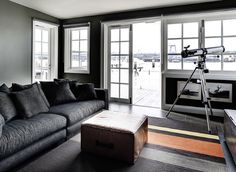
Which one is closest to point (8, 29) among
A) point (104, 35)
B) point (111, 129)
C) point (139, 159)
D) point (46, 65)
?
point (46, 65)

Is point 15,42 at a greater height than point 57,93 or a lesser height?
greater

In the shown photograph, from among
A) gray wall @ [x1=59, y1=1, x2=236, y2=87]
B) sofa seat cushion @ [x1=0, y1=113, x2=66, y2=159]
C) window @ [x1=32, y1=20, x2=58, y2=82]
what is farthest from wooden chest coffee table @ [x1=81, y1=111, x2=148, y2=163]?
window @ [x1=32, y1=20, x2=58, y2=82]

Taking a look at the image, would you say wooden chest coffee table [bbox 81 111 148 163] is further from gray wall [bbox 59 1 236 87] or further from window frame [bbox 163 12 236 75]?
gray wall [bbox 59 1 236 87]

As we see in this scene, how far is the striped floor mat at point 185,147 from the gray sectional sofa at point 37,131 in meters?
1.09

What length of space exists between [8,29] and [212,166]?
4.43m

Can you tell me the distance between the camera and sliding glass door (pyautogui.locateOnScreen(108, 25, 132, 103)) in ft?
15.8

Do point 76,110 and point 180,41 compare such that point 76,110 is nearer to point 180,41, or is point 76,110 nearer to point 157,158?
point 157,158

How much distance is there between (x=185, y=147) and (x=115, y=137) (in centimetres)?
100

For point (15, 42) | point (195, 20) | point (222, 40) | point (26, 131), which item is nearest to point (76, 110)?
point (26, 131)

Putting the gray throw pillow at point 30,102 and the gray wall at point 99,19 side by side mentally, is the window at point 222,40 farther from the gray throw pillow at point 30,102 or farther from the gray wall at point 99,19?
the gray throw pillow at point 30,102

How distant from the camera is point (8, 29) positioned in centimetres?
382

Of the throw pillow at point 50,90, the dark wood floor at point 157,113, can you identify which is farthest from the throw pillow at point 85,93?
the dark wood floor at point 157,113

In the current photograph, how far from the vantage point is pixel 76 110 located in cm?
267

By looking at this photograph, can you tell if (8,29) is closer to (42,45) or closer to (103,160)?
(42,45)
